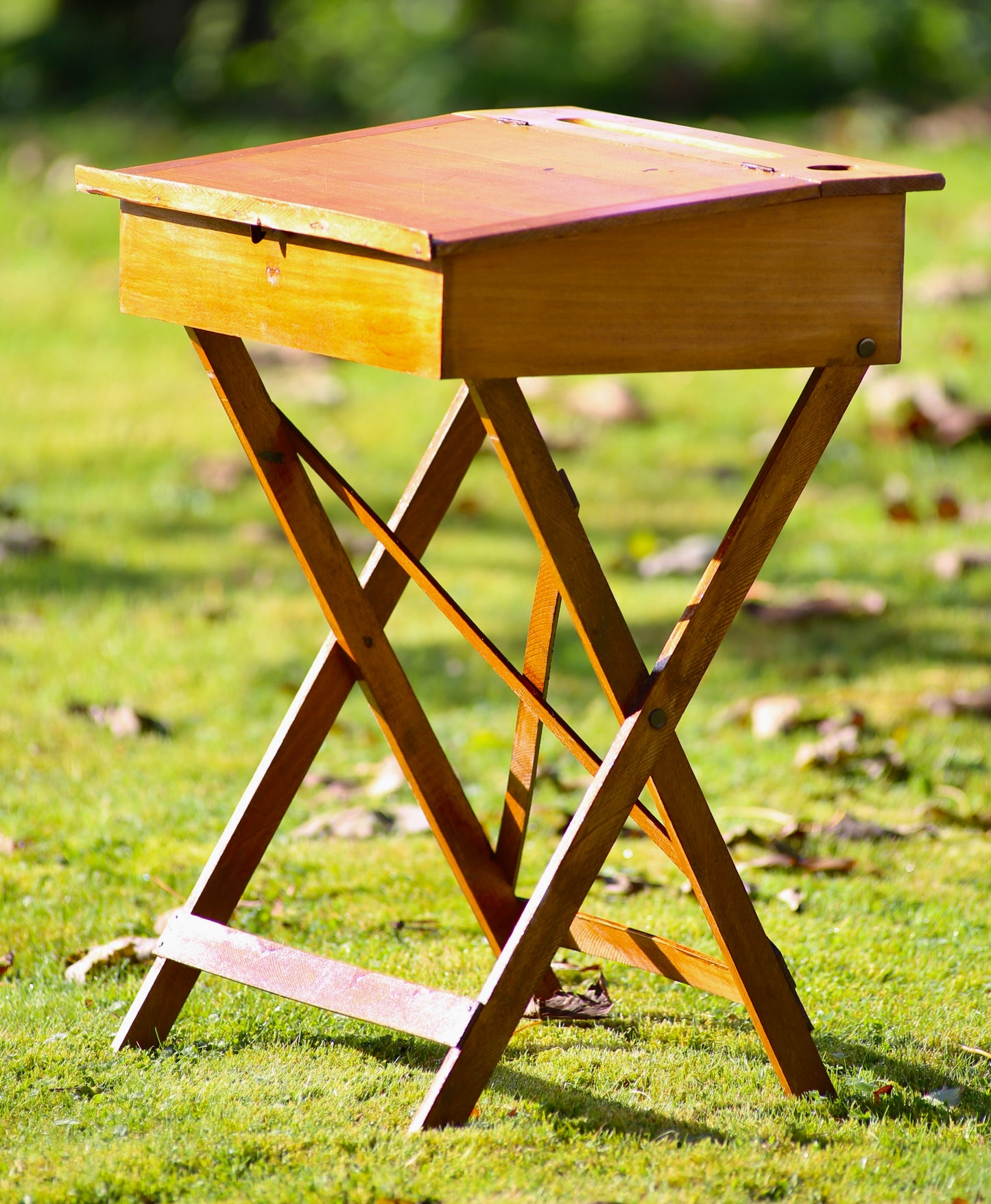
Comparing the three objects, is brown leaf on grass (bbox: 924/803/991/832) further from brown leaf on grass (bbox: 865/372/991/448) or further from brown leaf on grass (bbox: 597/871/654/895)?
brown leaf on grass (bbox: 865/372/991/448)

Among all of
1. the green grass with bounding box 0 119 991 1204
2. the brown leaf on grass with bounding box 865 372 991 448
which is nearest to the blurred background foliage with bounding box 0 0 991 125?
the green grass with bounding box 0 119 991 1204

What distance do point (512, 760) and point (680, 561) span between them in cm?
283

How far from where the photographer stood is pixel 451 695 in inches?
190

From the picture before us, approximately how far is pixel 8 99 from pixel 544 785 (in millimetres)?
11207

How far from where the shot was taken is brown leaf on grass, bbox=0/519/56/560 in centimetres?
586

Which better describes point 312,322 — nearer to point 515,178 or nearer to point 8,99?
point 515,178

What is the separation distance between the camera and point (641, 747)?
8.16ft

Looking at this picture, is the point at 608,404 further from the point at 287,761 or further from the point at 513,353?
the point at 513,353

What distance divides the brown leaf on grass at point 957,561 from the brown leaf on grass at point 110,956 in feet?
10.7

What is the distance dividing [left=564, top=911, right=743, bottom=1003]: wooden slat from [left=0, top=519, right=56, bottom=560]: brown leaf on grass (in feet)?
11.3

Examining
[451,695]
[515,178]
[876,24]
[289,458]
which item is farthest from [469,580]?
[876,24]

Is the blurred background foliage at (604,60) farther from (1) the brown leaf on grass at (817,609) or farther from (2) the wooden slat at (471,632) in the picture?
(2) the wooden slat at (471,632)

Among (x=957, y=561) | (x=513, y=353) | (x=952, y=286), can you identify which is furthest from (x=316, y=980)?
(x=952, y=286)

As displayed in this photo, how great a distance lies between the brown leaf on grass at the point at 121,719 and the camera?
4516mm
